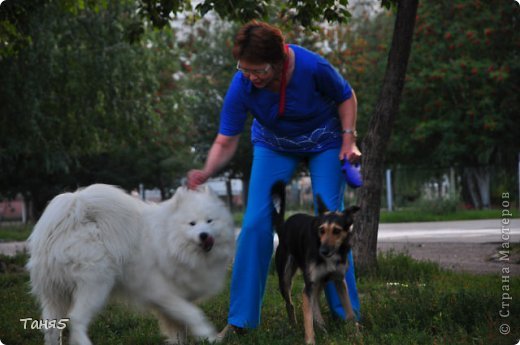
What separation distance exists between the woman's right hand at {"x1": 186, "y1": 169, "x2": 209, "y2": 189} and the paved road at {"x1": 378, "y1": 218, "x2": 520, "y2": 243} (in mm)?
6510

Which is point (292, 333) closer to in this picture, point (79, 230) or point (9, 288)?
point (79, 230)

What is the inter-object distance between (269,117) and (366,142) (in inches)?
127

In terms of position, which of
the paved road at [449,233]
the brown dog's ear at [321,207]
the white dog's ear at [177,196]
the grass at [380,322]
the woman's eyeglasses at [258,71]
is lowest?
the paved road at [449,233]

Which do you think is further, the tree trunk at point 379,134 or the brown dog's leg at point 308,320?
the tree trunk at point 379,134

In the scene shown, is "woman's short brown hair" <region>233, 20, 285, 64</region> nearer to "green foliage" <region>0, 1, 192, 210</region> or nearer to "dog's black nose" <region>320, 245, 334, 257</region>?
"dog's black nose" <region>320, 245, 334, 257</region>

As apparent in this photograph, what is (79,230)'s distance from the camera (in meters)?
4.83

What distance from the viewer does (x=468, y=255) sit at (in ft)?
34.9

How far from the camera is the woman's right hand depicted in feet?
17.1

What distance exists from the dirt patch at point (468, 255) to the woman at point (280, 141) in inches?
144

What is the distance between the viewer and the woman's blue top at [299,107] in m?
5.07

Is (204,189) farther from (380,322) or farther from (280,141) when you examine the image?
(380,322)

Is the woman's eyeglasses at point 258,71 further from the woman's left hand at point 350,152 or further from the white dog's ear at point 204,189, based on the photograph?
the white dog's ear at point 204,189

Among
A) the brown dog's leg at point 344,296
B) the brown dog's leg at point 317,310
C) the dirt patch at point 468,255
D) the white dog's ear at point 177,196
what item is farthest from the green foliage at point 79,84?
the brown dog's leg at point 344,296

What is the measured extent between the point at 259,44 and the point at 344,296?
6.22ft
